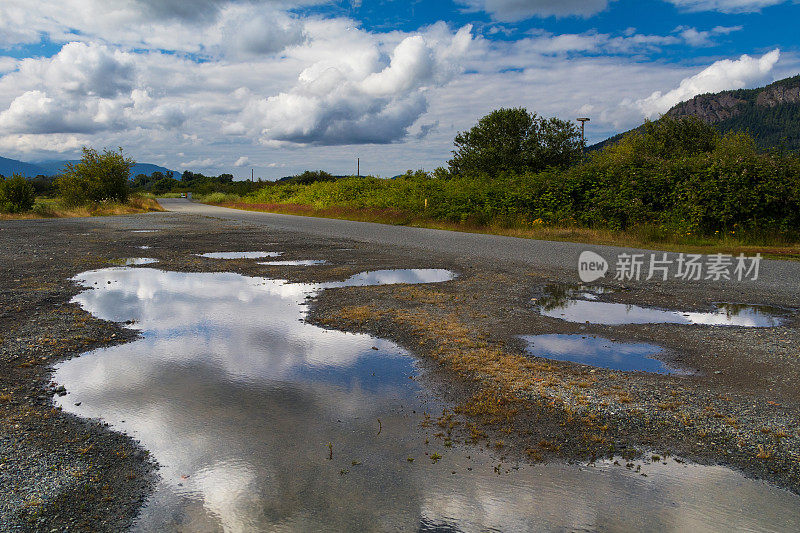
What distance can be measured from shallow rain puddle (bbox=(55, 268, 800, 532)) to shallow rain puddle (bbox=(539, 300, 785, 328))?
2.89m

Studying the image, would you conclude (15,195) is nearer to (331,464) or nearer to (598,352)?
(598,352)

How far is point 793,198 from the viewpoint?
14.4m

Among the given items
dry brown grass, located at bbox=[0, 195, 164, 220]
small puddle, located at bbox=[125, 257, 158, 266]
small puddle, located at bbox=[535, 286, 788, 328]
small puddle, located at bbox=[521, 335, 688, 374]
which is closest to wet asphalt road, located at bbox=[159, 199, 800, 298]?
small puddle, located at bbox=[535, 286, 788, 328]

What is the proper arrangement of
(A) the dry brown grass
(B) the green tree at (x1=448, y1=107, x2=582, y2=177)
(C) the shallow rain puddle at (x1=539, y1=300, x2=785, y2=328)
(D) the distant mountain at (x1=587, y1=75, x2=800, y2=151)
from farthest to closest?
(D) the distant mountain at (x1=587, y1=75, x2=800, y2=151) → (B) the green tree at (x1=448, y1=107, x2=582, y2=177) → (A) the dry brown grass → (C) the shallow rain puddle at (x1=539, y1=300, x2=785, y2=328)

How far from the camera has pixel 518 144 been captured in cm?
4356

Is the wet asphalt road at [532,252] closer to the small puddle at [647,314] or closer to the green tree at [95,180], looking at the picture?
the small puddle at [647,314]

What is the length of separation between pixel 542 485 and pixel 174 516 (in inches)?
75.7

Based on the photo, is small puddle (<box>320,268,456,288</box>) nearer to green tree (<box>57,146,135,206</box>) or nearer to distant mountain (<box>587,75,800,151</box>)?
green tree (<box>57,146,135,206</box>)

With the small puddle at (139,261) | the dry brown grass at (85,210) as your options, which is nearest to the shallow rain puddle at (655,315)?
the small puddle at (139,261)

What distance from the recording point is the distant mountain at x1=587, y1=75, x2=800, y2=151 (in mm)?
119750

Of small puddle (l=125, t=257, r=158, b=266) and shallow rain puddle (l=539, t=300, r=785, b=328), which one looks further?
small puddle (l=125, t=257, r=158, b=266)

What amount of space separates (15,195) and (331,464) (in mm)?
37094

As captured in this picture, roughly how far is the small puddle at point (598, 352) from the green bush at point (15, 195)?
35422mm

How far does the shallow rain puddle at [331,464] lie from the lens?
261cm
